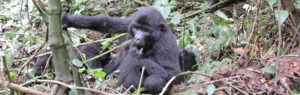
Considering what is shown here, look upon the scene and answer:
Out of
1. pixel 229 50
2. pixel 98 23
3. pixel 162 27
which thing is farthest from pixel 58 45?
pixel 229 50

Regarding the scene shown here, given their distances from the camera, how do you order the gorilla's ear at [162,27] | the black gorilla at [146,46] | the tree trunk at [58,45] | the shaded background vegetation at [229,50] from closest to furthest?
the tree trunk at [58,45] < the shaded background vegetation at [229,50] < the black gorilla at [146,46] < the gorilla's ear at [162,27]

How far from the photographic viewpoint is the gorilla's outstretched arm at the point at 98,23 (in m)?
4.18

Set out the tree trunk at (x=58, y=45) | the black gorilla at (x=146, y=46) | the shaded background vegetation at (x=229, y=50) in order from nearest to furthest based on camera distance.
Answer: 1. the tree trunk at (x=58, y=45)
2. the shaded background vegetation at (x=229, y=50)
3. the black gorilla at (x=146, y=46)

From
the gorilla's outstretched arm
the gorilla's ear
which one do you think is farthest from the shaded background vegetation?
the gorilla's outstretched arm

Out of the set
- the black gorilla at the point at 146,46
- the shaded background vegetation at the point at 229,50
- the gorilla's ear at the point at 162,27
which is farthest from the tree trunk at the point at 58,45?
the gorilla's ear at the point at 162,27

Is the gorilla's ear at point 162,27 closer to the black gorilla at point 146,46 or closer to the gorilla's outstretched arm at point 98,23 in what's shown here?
the black gorilla at point 146,46

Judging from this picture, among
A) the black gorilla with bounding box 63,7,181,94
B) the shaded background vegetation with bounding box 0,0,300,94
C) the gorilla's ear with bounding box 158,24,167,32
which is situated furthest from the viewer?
the gorilla's ear with bounding box 158,24,167,32

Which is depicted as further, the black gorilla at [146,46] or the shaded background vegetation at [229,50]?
the black gorilla at [146,46]

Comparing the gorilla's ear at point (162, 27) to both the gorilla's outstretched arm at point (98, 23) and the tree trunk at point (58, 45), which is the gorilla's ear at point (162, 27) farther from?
the tree trunk at point (58, 45)

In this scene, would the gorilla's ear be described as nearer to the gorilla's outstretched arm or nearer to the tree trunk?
the gorilla's outstretched arm

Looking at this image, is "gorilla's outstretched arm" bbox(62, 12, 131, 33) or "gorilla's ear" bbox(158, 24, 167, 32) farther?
"gorilla's ear" bbox(158, 24, 167, 32)

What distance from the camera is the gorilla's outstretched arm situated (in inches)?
165

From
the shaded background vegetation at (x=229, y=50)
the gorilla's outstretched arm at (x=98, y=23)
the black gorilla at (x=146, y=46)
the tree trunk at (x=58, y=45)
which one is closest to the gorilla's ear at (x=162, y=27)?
the black gorilla at (x=146, y=46)

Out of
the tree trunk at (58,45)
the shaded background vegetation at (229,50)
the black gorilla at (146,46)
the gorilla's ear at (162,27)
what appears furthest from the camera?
the gorilla's ear at (162,27)
